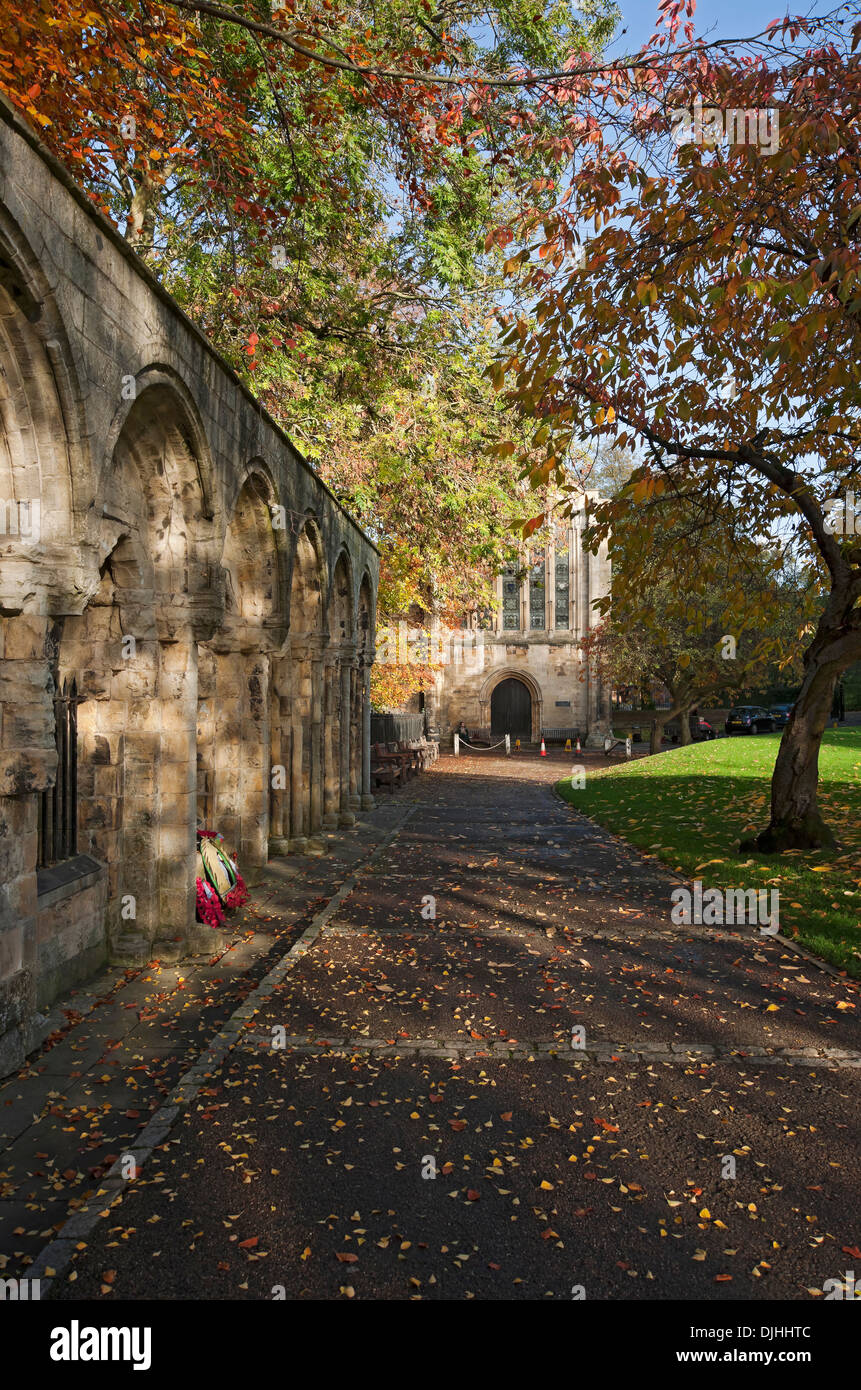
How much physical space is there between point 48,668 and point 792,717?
8.84m

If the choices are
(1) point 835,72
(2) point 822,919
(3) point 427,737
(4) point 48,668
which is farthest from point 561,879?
(3) point 427,737

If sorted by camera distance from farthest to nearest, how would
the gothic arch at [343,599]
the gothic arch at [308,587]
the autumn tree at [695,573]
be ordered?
1. the gothic arch at [343,599]
2. the gothic arch at [308,587]
3. the autumn tree at [695,573]

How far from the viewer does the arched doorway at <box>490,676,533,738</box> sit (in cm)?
4322

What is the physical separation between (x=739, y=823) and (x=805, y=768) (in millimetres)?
2769

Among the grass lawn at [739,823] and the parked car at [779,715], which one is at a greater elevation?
the parked car at [779,715]

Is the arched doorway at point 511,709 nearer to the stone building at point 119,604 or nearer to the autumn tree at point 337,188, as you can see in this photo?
the autumn tree at point 337,188

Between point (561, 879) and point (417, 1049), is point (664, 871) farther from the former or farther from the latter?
point (417, 1049)

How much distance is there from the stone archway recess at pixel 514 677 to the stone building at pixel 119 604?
101ft

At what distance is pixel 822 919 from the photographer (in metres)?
7.72

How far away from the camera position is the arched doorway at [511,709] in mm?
43219

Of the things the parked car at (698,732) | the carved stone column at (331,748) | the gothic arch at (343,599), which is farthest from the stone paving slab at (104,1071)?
the parked car at (698,732)

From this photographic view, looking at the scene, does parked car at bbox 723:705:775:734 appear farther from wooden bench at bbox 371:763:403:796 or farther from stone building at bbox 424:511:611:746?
wooden bench at bbox 371:763:403:796

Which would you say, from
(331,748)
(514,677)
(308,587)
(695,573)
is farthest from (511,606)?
(695,573)

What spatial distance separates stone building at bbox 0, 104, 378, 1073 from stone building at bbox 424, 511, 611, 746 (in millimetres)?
30771
